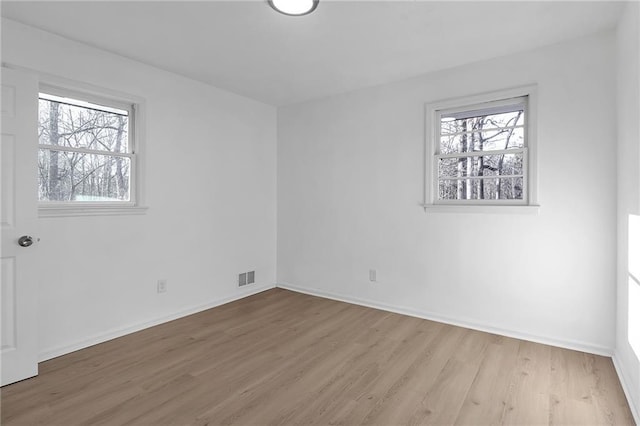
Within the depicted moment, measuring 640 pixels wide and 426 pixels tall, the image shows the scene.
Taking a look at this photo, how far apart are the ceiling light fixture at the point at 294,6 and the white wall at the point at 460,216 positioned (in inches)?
67.4

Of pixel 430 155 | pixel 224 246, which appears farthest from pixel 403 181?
pixel 224 246

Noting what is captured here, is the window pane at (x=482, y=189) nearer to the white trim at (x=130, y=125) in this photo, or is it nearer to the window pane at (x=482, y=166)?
the window pane at (x=482, y=166)

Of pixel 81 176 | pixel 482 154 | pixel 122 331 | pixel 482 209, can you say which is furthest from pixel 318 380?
pixel 81 176

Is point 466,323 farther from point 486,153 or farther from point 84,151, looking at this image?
point 84,151

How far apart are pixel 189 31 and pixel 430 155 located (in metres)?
2.48

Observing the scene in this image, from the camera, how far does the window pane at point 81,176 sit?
2836mm

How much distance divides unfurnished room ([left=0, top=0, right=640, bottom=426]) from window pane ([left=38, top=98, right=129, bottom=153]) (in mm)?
18

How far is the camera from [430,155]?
11.8 ft

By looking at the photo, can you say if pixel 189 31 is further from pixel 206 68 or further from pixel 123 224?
pixel 123 224

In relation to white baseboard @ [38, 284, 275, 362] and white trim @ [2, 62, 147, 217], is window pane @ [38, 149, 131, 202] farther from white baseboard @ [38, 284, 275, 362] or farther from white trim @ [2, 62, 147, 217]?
white baseboard @ [38, 284, 275, 362]

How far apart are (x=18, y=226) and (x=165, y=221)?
4.18ft

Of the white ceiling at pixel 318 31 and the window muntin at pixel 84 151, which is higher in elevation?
the white ceiling at pixel 318 31

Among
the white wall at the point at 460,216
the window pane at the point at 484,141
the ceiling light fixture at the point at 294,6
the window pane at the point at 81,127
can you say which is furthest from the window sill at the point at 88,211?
the window pane at the point at 484,141

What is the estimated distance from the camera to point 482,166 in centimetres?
338
